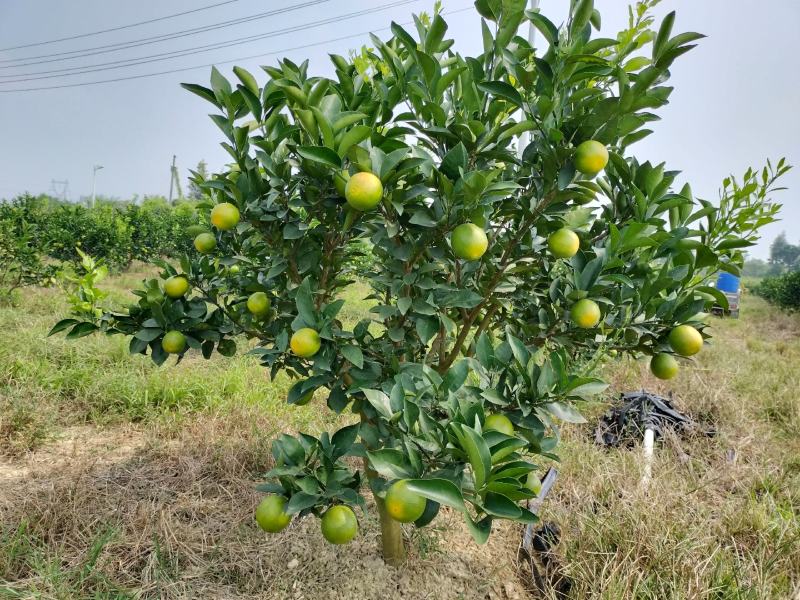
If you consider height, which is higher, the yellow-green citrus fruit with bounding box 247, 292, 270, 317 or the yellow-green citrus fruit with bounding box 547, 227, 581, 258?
the yellow-green citrus fruit with bounding box 547, 227, 581, 258

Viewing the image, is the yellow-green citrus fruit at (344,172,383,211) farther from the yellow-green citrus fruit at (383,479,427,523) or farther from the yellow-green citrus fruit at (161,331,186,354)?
the yellow-green citrus fruit at (161,331,186,354)

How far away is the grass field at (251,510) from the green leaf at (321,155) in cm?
141

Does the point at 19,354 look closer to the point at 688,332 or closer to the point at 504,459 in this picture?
the point at 504,459

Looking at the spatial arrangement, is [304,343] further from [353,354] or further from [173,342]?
[173,342]

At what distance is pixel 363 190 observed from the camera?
100 cm

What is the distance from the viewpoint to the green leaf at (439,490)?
0.77 m

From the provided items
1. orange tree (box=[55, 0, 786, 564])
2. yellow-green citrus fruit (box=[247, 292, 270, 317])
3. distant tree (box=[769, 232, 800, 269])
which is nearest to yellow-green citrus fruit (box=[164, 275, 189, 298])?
orange tree (box=[55, 0, 786, 564])

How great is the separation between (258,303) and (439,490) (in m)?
0.83

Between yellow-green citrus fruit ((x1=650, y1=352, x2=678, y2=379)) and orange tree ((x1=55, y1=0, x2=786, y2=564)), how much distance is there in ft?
0.04

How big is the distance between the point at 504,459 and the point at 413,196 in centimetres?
60

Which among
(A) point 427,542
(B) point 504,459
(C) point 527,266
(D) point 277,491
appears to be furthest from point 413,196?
(A) point 427,542

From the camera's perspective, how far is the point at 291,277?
1.47m

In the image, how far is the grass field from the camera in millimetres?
1683

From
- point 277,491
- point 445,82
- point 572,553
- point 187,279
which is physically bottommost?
point 572,553
